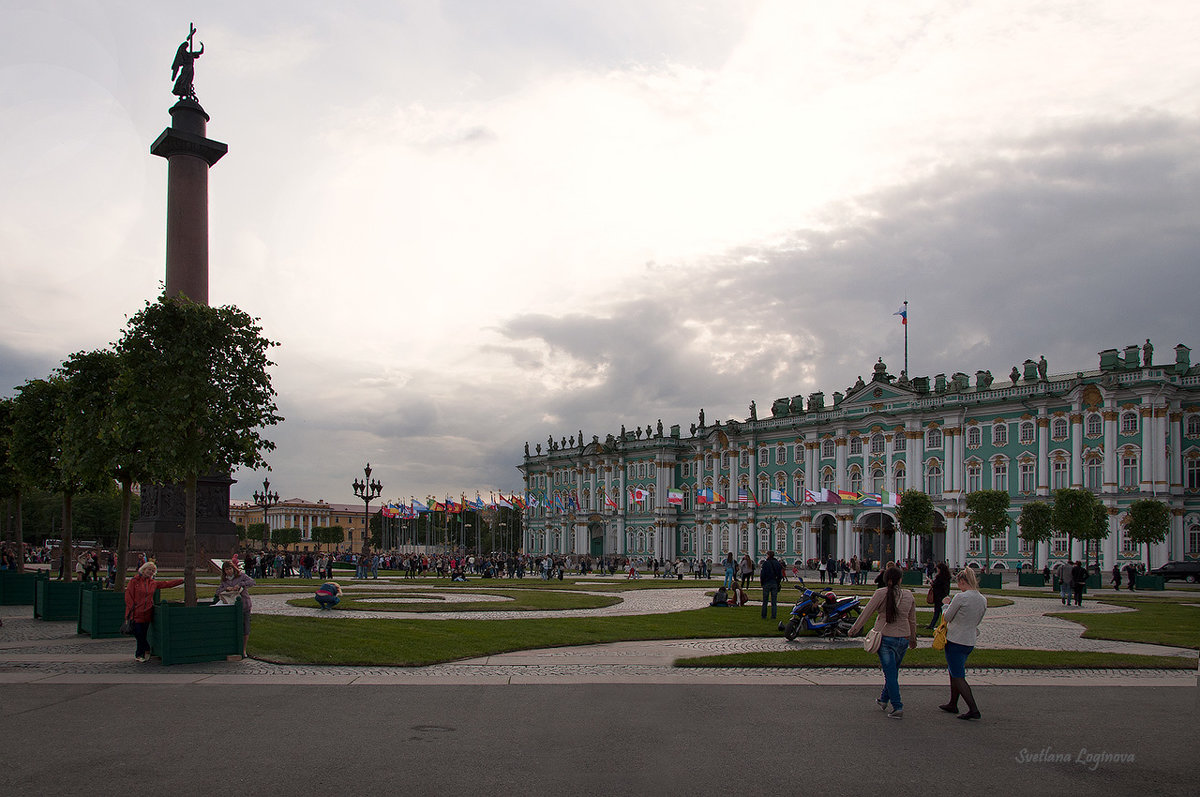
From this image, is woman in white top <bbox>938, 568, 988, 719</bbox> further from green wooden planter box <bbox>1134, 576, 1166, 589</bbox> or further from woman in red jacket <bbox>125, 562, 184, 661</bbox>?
green wooden planter box <bbox>1134, 576, 1166, 589</bbox>

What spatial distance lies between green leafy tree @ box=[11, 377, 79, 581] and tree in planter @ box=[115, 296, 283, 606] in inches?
400

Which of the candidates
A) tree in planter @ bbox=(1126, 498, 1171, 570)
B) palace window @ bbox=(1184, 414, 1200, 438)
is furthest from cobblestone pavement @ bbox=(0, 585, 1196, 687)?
palace window @ bbox=(1184, 414, 1200, 438)

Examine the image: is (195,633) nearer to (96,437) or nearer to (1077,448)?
(96,437)

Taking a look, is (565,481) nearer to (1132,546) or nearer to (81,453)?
(1132,546)

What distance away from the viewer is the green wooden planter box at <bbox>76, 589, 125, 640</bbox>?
18984 mm

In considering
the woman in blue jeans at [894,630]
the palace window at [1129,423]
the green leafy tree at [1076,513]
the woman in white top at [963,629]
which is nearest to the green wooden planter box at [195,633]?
the woman in blue jeans at [894,630]

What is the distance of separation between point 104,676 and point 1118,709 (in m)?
14.2

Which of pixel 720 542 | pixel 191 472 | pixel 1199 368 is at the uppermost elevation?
pixel 1199 368

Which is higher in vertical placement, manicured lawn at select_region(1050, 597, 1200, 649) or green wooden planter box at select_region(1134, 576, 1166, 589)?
manicured lawn at select_region(1050, 597, 1200, 649)

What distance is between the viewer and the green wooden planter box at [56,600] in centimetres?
2284

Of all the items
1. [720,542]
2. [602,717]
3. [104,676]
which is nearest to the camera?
[602,717]

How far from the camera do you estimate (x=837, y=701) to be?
12508 mm

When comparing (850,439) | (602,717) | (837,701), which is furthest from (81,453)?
(850,439)

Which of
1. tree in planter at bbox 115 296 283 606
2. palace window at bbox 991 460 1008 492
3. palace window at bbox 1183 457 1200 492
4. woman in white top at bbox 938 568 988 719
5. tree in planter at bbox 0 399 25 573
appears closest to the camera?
woman in white top at bbox 938 568 988 719
